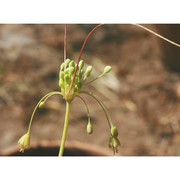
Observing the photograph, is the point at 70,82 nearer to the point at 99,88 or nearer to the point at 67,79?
the point at 67,79

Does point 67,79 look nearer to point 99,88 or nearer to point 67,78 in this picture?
point 67,78

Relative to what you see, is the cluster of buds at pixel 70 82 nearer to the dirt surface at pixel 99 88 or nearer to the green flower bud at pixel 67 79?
the green flower bud at pixel 67 79

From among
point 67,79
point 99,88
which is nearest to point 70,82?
point 67,79

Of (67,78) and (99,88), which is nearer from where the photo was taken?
(67,78)

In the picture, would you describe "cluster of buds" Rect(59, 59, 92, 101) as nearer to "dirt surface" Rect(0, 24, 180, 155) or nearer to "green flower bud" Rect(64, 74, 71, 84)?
"green flower bud" Rect(64, 74, 71, 84)

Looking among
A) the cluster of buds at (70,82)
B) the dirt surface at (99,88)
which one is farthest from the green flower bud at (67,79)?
the dirt surface at (99,88)

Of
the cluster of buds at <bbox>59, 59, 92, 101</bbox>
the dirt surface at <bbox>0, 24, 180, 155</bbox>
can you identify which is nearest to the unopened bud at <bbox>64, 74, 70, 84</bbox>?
the cluster of buds at <bbox>59, 59, 92, 101</bbox>

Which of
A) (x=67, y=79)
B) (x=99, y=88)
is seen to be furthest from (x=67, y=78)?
(x=99, y=88)

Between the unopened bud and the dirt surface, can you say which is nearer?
the unopened bud
